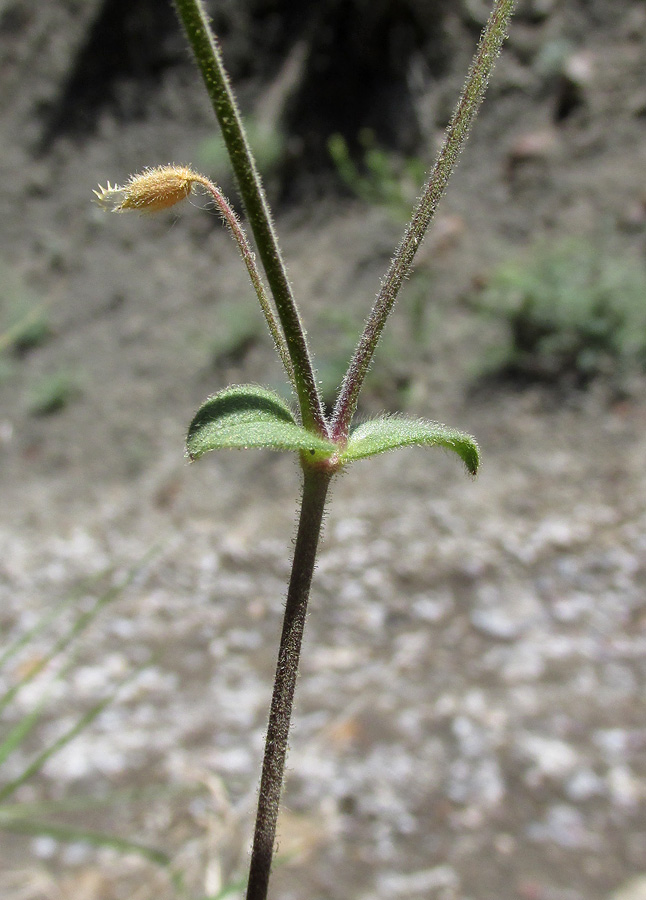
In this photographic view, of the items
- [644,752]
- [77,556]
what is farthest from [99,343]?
[644,752]

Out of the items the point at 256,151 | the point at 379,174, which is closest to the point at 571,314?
the point at 379,174

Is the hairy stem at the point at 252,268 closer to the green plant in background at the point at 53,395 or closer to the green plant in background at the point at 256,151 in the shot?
the green plant in background at the point at 256,151

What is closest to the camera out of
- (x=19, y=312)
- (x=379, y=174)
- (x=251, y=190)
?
(x=251, y=190)

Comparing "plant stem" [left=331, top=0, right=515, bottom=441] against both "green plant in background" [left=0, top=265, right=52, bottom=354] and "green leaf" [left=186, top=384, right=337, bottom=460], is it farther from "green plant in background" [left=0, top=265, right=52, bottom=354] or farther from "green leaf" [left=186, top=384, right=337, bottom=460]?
"green plant in background" [left=0, top=265, right=52, bottom=354]

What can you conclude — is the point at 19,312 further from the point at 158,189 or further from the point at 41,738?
the point at 158,189

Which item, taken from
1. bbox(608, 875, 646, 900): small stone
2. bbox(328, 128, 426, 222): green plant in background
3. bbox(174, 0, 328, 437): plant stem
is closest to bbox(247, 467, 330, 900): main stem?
bbox(174, 0, 328, 437): plant stem
